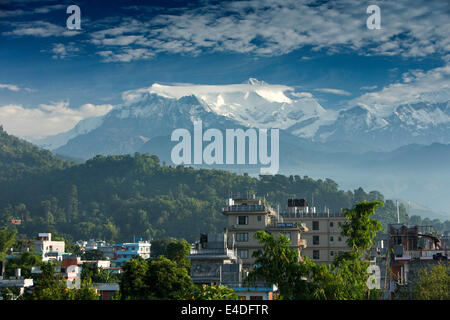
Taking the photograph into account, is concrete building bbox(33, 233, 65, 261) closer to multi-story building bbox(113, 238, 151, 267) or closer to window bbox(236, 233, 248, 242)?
multi-story building bbox(113, 238, 151, 267)

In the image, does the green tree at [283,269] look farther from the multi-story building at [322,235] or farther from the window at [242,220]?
the multi-story building at [322,235]

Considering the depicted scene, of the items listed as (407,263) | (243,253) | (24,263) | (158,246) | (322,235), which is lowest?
(24,263)

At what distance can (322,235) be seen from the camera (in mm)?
→ 73125

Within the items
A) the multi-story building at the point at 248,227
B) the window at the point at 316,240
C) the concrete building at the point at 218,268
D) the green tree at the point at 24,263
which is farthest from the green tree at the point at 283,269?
the green tree at the point at 24,263

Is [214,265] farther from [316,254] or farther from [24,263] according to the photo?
[24,263]

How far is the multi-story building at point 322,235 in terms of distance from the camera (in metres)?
72.2

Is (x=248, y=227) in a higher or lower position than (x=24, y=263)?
higher

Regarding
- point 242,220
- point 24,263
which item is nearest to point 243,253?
point 242,220

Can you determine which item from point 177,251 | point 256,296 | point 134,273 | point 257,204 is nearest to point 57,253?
point 177,251

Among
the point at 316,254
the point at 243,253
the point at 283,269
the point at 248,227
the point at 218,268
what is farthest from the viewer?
the point at 316,254

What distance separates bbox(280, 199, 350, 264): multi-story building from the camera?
237ft
